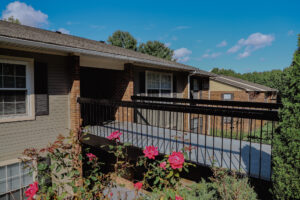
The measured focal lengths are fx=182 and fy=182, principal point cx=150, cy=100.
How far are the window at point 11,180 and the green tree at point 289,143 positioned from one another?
5.89 meters

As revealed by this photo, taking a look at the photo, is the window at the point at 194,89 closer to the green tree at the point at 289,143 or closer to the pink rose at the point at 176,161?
the green tree at the point at 289,143

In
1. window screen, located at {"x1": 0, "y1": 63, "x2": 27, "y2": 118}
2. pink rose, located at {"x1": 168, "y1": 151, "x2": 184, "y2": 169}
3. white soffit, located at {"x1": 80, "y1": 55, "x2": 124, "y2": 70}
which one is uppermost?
white soffit, located at {"x1": 80, "y1": 55, "x2": 124, "y2": 70}

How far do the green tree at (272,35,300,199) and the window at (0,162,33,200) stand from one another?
589 cm

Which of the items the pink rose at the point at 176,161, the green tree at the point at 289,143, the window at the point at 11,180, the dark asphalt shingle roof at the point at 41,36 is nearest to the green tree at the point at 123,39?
the dark asphalt shingle roof at the point at 41,36

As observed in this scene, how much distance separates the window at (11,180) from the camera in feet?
16.4

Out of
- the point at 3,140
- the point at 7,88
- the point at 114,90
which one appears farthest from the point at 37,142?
the point at 114,90

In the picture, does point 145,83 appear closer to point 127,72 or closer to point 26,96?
point 127,72

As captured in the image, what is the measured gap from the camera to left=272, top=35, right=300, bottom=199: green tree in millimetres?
2037

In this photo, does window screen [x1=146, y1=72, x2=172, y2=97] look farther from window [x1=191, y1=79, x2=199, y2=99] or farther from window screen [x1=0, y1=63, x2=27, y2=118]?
window screen [x1=0, y1=63, x2=27, y2=118]

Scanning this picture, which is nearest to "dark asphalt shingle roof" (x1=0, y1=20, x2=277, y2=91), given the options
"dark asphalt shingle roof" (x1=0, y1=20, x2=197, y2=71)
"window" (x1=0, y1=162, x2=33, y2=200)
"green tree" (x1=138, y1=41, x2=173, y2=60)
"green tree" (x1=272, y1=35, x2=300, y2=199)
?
"dark asphalt shingle roof" (x1=0, y1=20, x2=197, y2=71)

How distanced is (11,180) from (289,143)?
6585mm

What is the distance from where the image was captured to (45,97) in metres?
5.60

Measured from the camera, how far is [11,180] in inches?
203

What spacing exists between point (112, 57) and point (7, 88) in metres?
3.15
